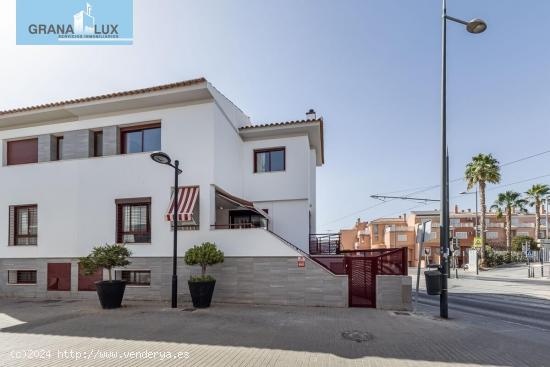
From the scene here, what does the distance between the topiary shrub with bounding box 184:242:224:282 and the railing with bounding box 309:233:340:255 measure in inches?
245

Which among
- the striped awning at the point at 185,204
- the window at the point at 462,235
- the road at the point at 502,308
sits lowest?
the window at the point at 462,235

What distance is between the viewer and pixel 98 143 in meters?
14.8

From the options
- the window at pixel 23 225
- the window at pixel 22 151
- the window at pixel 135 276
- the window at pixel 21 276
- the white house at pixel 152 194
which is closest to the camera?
the white house at pixel 152 194

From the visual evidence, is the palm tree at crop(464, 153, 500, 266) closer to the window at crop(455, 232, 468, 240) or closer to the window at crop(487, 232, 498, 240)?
the window at crop(455, 232, 468, 240)

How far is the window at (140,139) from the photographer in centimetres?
1400

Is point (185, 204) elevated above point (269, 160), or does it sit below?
below

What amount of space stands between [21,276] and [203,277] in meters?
9.28

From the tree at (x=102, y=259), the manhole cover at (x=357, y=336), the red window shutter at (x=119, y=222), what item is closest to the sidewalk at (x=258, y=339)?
the manhole cover at (x=357, y=336)

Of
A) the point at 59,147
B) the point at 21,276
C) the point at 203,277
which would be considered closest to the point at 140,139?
the point at 59,147

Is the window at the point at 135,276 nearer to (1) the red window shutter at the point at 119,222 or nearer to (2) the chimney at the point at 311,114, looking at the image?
(1) the red window shutter at the point at 119,222

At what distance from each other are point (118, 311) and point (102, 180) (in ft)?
18.8

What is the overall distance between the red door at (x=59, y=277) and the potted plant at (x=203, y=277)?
20.3ft

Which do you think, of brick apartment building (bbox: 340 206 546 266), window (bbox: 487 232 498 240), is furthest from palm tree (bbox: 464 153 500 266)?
window (bbox: 487 232 498 240)

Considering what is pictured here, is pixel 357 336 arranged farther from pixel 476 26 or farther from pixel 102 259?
pixel 476 26
